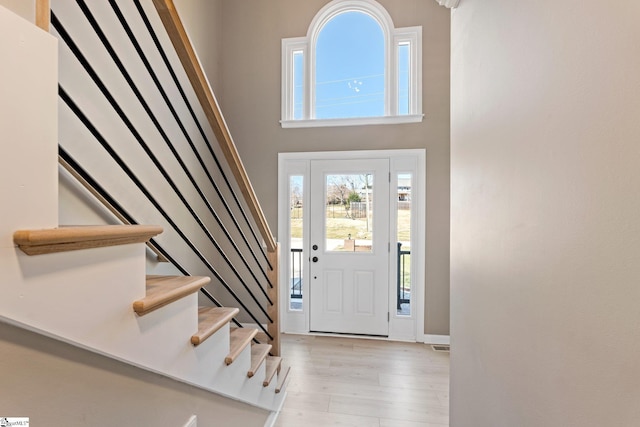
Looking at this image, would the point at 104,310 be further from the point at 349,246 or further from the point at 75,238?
the point at 349,246

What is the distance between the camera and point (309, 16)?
128 inches

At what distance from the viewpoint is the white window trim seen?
10.3 ft

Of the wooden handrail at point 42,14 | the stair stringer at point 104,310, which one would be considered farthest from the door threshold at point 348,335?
the wooden handrail at point 42,14

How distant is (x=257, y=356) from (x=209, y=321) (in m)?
0.68

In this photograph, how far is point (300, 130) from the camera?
3.30 m

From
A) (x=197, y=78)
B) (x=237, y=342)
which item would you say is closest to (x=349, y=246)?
(x=237, y=342)

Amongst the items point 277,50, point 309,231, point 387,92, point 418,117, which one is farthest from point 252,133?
point 418,117

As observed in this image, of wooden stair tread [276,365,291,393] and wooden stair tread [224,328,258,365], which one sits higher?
wooden stair tread [224,328,258,365]

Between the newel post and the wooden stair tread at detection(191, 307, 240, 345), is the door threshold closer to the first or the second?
the newel post

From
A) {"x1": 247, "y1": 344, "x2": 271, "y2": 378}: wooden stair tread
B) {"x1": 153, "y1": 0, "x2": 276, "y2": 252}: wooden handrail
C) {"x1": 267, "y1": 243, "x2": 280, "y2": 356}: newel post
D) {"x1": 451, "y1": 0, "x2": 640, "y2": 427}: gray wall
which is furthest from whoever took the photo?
{"x1": 267, "y1": 243, "x2": 280, "y2": 356}: newel post

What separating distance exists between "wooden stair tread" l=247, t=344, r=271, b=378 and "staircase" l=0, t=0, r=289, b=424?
736 millimetres

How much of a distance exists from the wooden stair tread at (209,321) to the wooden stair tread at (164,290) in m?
0.18

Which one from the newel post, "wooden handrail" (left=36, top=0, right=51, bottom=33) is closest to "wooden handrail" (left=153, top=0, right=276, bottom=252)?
"wooden handrail" (left=36, top=0, right=51, bottom=33)

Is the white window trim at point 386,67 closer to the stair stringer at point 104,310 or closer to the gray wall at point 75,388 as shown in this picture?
the stair stringer at point 104,310
